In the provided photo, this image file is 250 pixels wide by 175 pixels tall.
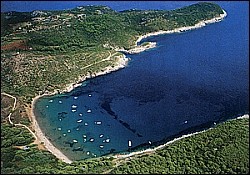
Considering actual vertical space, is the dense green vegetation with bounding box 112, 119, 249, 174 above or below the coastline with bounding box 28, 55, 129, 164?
above

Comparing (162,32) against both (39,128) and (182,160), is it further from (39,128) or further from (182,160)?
(182,160)

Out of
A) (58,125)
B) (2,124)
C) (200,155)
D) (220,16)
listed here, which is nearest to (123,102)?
(58,125)

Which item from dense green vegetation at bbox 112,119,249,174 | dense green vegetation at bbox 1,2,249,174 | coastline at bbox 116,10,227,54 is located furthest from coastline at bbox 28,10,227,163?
dense green vegetation at bbox 112,119,249,174

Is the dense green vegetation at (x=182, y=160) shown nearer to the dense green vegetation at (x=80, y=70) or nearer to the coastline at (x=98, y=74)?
the dense green vegetation at (x=80, y=70)

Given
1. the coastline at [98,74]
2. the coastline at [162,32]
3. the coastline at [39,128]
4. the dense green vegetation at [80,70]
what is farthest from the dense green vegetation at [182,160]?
the coastline at [162,32]

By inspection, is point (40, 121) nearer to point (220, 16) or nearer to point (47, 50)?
point (47, 50)

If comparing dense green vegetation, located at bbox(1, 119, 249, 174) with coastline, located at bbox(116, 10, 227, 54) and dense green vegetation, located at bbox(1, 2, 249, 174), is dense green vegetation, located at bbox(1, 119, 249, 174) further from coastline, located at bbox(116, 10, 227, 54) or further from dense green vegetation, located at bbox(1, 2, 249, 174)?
coastline, located at bbox(116, 10, 227, 54)

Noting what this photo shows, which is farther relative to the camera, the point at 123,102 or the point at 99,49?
the point at 99,49
